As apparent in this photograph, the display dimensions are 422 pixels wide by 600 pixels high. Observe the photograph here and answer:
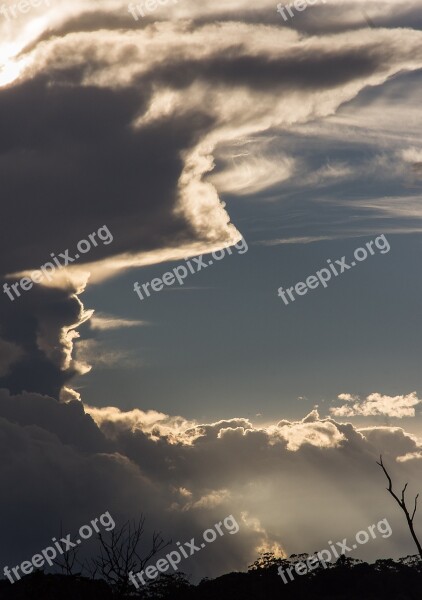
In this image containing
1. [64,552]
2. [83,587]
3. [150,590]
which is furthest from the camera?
[150,590]

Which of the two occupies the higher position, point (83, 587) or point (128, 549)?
point (128, 549)

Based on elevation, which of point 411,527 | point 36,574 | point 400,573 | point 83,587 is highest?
point 411,527

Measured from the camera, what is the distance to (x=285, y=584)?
160000 mm

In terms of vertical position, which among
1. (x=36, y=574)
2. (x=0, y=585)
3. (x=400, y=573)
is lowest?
(x=400, y=573)

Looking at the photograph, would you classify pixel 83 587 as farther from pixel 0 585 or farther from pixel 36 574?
pixel 0 585

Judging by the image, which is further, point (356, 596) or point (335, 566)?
point (335, 566)

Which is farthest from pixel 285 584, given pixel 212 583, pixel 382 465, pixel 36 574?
pixel 382 465

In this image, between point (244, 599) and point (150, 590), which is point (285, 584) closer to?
point (244, 599)

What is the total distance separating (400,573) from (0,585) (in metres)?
91.1

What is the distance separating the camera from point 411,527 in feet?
107

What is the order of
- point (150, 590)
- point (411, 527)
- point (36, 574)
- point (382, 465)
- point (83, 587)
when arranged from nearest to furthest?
point (411, 527) → point (382, 465) → point (36, 574) → point (83, 587) → point (150, 590)

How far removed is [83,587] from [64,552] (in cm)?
6831

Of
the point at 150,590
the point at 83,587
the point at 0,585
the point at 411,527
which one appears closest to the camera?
the point at 411,527

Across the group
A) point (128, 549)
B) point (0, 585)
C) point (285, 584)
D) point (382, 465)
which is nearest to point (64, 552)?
point (128, 549)
